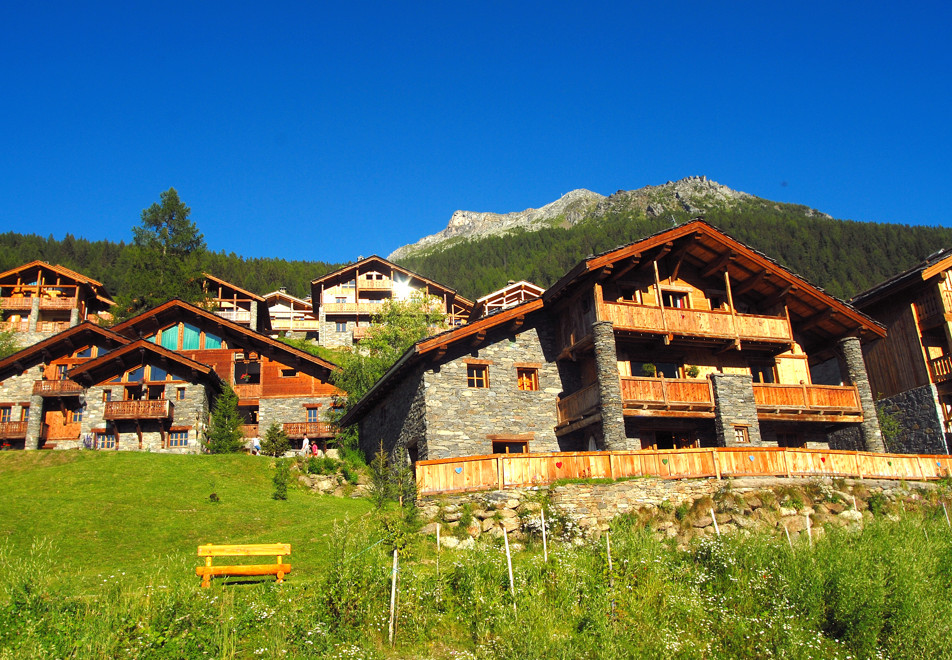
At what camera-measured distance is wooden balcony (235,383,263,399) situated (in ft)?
140

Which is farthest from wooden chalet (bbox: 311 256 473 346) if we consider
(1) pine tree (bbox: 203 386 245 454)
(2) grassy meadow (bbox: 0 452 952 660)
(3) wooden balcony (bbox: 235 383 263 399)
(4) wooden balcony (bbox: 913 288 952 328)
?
(2) grassy meadow (bbox: 0 452 952 660)

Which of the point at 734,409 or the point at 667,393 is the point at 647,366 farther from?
the point at 734,409

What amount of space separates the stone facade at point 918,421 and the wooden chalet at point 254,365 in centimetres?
2767

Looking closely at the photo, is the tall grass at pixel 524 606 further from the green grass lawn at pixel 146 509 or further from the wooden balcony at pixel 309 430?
the wooden balcony at pixel 309 430

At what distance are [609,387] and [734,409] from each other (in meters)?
5.20

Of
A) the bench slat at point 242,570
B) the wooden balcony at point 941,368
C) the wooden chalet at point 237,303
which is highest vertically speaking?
the wooden chalet at point 237,303

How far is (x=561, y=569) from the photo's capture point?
1543 cm

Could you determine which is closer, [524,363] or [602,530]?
[602,530]

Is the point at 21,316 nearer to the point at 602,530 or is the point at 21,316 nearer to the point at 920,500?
the point at 602,530

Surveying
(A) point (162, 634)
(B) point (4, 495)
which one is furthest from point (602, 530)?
(B) point (4, 495)

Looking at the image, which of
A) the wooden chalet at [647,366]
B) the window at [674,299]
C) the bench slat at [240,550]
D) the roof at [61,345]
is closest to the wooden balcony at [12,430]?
the roof at [61,345]

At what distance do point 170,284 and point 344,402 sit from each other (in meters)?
22.8

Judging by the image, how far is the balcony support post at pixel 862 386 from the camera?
1160 inches

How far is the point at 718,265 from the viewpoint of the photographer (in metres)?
30.8
